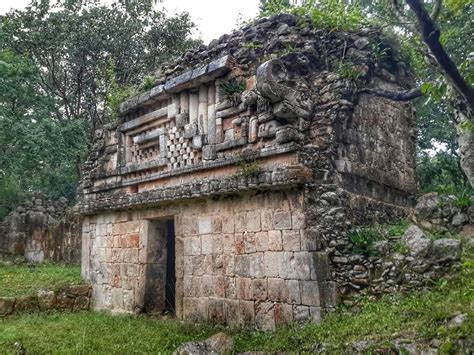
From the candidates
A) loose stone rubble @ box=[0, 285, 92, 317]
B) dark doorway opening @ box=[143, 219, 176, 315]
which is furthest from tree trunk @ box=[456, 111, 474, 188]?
loose stone rubble @ box=[0, 285, 92, 317]

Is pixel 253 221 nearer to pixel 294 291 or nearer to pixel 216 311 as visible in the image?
pixel 294 291

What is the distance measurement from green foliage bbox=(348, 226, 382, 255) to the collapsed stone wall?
33.0 feet

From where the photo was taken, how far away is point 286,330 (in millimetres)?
5383

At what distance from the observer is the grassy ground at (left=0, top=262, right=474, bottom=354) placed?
3.96m

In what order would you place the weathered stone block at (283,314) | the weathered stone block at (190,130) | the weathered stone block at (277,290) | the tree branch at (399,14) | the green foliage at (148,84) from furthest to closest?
the green foliage at (148,84) → the weathered stone block at (190,130) → the weathered stone block at (277,290) → the weathered stone block at (283,314) → the tree branch at (399,14)

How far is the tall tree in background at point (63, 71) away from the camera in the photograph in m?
14.2

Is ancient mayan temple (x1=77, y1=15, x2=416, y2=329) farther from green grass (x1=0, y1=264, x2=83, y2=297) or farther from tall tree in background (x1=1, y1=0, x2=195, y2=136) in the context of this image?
tall tree in background (x1=1, y1=0, x2=195, y2=136)

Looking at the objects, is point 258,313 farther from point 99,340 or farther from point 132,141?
point 132,141

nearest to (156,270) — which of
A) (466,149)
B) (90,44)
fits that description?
(466,149)

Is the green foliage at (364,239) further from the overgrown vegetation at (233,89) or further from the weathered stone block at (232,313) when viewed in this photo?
the overgrown vegetation at (233,89)

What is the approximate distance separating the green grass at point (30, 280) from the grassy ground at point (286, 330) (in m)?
0.91

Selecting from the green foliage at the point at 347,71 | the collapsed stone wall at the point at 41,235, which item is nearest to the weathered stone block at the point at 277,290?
the green foliage at the point at 347,71

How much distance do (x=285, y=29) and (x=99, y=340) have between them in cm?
536

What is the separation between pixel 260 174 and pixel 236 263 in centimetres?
143
